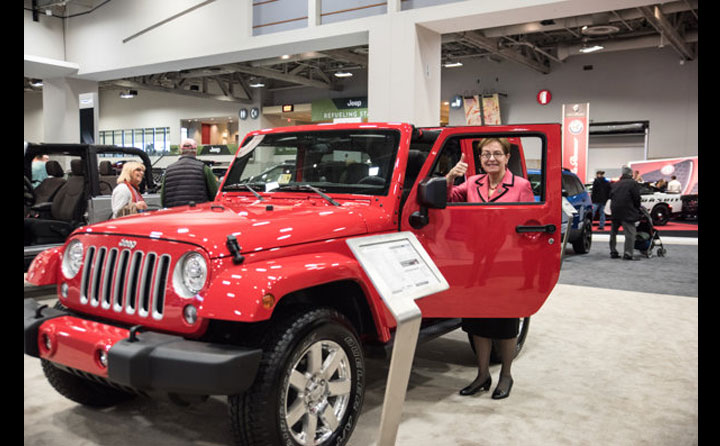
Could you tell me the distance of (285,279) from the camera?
2.50 meters

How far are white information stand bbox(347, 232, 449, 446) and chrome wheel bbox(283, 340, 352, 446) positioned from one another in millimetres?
329

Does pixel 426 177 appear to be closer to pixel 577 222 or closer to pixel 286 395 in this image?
pixel 286 395

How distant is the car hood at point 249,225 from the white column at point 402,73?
7.12 m

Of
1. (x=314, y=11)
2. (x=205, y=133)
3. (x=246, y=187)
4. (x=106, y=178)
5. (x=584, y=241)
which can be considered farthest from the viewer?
(x=205, y=133)

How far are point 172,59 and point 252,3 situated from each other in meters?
2.92

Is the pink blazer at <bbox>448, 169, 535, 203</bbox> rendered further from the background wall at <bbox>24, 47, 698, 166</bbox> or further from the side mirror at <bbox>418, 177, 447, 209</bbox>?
the background wall at <bbox>24, 47, 698, 166</bbox>

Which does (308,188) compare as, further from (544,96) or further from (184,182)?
(544,96)

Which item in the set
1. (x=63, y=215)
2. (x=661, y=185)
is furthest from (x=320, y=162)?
(x=661, y=185)

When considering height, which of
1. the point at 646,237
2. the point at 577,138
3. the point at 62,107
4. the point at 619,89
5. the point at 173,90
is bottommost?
the point at 646,237

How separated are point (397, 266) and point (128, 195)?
4193mm

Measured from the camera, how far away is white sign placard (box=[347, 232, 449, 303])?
245cm

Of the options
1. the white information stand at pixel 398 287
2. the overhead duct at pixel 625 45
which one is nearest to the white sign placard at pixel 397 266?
the white information stand at pixel 398 287

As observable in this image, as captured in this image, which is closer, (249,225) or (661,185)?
(249,225)

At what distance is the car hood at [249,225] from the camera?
105 inches
